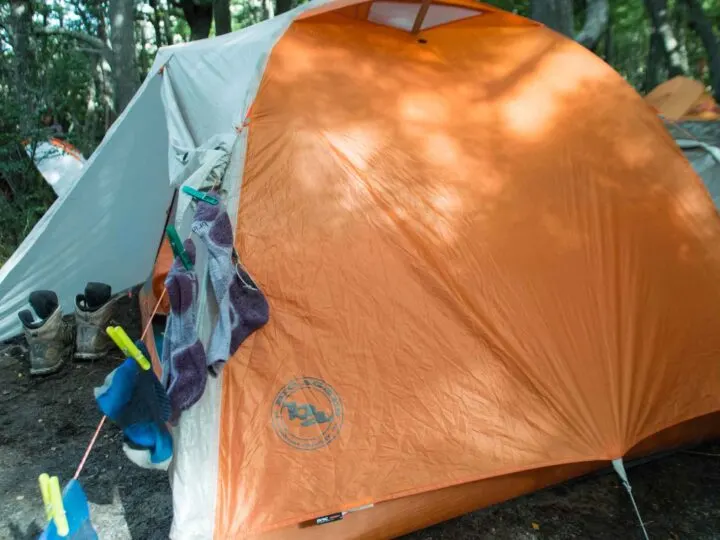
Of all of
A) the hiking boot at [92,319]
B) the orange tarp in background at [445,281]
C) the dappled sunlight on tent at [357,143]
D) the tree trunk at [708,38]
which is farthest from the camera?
the tree trunk at [708,38]

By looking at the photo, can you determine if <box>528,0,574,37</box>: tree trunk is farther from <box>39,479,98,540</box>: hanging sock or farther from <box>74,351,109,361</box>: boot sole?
<box>39,479,98,540</box>: hanging sock

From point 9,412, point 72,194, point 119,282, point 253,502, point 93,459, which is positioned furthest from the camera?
point 119,282

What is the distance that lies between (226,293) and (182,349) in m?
0.27

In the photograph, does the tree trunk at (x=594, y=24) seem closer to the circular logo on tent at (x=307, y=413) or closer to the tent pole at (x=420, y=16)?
the tent pole at (x=420, y=16)

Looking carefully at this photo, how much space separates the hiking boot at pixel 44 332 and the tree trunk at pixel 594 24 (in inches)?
197

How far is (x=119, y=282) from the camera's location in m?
4.54

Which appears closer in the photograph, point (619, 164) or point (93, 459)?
point (619, 164)

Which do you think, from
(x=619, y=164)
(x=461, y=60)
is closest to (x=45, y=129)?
(x=461, y=60)

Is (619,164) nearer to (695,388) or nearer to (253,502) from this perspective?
(695,388)

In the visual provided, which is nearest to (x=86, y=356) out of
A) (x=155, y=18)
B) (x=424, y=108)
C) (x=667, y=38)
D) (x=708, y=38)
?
(x=424, y=108)

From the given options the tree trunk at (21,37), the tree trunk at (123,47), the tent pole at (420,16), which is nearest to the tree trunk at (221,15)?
the tree trunk at (123,47)

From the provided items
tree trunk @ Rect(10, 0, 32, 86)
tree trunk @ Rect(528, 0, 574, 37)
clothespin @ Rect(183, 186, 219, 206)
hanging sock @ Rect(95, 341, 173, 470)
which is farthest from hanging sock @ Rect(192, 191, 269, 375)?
tree trunk @ Rect(10, 0, 32, 86)

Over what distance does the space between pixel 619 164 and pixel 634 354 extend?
→ 3.09 ft

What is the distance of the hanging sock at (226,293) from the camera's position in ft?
7.19
